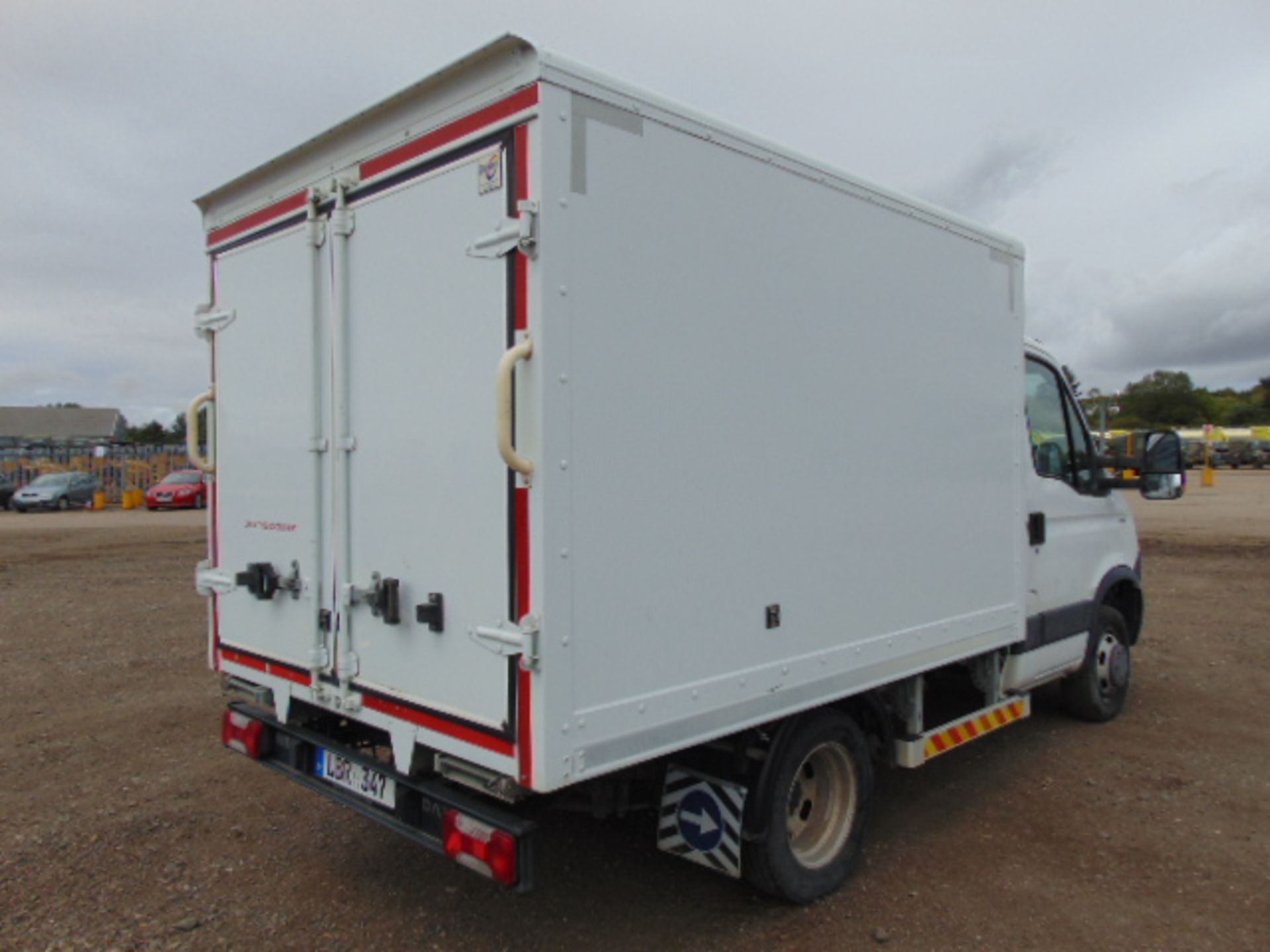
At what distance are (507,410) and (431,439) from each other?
0.57 m

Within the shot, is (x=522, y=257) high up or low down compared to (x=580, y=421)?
up

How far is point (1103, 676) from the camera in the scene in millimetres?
5805

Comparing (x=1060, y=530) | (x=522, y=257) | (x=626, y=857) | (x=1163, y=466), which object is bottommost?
(x=626, y=857)

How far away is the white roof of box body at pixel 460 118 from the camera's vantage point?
260 centimetres

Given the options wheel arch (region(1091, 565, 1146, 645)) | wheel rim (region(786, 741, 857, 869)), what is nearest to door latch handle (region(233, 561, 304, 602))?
wheel rim (region(786, 741, 857, 869))

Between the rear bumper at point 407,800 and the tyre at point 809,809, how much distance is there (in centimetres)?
89

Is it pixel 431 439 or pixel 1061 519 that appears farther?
pixel 1061 519

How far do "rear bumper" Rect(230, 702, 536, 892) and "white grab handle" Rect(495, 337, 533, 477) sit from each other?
112 centimetres

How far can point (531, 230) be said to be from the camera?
2537 millimetres

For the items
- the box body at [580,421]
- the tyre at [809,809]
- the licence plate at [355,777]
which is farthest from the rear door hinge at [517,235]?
the tyre at [809,809]

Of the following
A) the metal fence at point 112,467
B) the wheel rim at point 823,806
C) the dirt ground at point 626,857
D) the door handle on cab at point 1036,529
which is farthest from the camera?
the metal fence at point 112,467

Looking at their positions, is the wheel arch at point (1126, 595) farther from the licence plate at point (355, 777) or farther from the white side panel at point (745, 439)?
the licence plate at point (355, 777)

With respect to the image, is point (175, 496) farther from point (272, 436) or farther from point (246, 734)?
point (272, 436)

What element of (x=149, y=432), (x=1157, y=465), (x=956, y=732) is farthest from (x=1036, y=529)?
(x=149, y=432)
